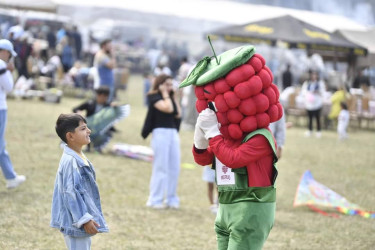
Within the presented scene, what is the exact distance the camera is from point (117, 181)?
10953 millimetres

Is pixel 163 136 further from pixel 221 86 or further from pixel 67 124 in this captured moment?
pixel 221 86

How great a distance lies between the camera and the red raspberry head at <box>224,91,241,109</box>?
15.7 feet

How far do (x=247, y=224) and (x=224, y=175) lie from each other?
1.36ft

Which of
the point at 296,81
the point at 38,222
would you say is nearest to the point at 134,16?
the point at 296,81

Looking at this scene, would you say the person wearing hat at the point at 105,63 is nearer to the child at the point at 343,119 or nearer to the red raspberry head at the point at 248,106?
the child at the point at 343,119

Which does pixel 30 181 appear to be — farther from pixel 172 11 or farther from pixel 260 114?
pixel 172 11

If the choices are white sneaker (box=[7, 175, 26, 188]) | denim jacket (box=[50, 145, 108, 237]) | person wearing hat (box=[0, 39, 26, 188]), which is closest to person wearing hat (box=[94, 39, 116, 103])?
white sneaker (box=[7, 175, 26, 188])

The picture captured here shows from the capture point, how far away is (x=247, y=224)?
4.85 m

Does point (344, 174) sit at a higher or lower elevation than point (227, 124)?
lower

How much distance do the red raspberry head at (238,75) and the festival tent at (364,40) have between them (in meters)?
21.4

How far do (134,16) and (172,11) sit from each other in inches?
89.5

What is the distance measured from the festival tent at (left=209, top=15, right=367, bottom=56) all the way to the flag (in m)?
12.7

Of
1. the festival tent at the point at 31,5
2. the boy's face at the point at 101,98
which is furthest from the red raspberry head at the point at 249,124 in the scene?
the festival tent at the point at 31,5

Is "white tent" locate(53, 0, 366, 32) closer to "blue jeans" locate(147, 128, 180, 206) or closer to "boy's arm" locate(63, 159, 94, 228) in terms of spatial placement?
"blue jeans" locate(147, 128, 180, 206)
